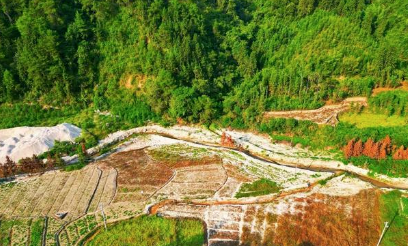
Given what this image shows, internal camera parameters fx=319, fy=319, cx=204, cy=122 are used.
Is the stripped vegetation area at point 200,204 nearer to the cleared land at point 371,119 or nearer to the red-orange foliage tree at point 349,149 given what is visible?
the red-orange foliage tree at point 349,149

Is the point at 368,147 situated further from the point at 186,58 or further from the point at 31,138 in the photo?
the point at 31,138

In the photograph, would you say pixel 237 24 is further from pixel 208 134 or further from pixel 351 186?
pixel 351 186

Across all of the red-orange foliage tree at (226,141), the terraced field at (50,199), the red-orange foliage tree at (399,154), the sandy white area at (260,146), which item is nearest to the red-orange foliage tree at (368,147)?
the sandy white area at (260,146)

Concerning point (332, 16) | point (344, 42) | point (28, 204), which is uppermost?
point (332, 16)

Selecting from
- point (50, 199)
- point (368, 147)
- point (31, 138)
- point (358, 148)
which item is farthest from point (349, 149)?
point (31, 138)

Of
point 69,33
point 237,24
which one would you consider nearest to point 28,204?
point 69,33

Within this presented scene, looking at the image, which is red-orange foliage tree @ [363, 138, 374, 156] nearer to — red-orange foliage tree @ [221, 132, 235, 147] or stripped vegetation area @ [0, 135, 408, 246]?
stripped vegetation area @ [0, 135, 408, 246]

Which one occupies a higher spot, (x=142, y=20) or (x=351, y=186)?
(x=142, y=20)
